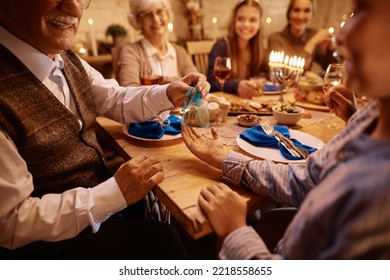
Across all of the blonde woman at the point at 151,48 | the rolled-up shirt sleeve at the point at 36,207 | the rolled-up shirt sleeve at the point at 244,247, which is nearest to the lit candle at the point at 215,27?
the blonde woman at the point at 151,48

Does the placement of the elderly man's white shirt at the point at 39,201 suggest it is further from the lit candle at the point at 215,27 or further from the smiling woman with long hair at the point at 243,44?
the lit candle at the point at 215,27

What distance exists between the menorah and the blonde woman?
2.49ft

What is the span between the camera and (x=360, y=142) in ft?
1.58

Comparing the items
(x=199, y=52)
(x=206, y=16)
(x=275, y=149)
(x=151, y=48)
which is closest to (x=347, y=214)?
(x=275, y=149)

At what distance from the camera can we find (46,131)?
88 centimetres

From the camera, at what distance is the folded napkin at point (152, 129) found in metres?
1.07

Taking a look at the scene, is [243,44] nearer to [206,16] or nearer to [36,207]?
[206,16]

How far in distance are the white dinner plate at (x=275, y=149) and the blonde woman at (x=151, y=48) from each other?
1124mm

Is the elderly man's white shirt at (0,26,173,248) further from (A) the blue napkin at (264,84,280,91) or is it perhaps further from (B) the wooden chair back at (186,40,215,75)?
(B) the wooden chair back at (186,40,215,75)

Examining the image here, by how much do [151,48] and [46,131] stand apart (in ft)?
4.95
